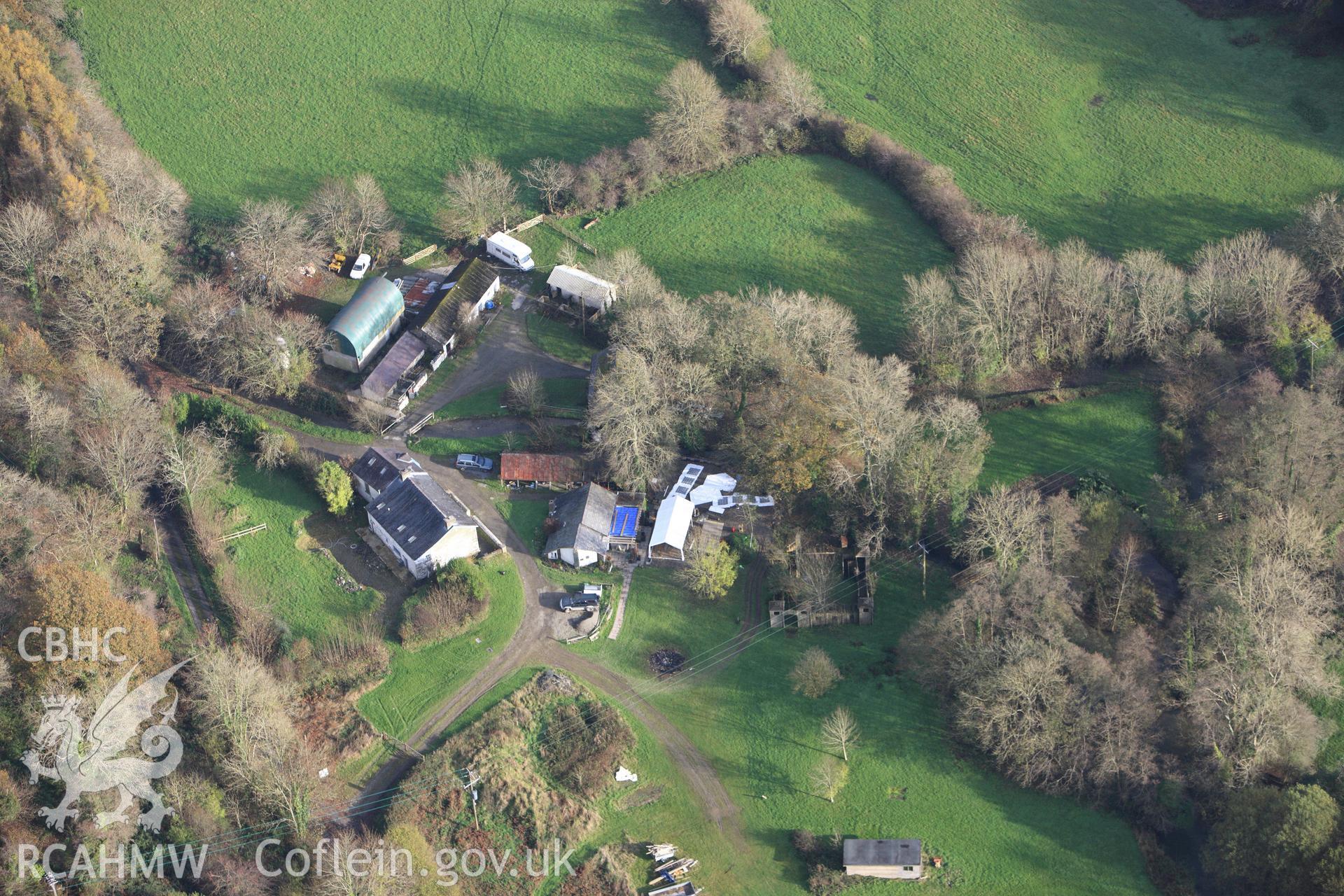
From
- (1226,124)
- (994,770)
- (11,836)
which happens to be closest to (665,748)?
(994,770)

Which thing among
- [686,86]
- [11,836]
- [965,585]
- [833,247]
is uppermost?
[686,86]

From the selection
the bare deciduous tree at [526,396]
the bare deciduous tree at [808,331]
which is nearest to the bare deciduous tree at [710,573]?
the bare deciduous tree at [808,331]

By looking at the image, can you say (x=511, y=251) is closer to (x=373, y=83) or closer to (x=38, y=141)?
(x=373, y=83)

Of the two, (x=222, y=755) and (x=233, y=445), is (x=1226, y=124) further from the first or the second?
A: (x=222, y=755)

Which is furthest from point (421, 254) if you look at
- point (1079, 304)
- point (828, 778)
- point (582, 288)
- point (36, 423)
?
point (828, 778)

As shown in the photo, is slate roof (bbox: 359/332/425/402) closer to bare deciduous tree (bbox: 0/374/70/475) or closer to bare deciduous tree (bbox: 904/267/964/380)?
bare deciduous tree (bbox: 0/374/70/475)

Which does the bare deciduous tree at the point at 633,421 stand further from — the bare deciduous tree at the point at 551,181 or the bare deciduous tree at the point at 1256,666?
the bare deciduous tree at the point at 1256,666
